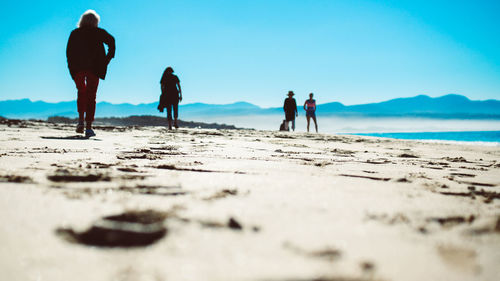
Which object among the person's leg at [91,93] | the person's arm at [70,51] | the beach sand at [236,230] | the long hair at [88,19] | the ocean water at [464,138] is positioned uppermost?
the long hair at [88,19]

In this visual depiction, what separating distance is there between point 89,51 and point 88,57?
Answer: 0.27ft

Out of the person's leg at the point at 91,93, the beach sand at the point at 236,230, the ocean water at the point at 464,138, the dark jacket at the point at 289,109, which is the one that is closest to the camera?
the beach sand at the point at 236,230

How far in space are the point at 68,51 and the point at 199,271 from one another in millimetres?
4520

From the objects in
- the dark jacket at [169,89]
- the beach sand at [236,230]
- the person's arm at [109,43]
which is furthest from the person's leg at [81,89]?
the dark jacket at [169,89]

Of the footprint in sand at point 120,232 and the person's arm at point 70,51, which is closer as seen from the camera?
the footprint in sand at point 120,232

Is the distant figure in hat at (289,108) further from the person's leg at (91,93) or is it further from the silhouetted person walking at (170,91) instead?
the person's leg at (91,93)

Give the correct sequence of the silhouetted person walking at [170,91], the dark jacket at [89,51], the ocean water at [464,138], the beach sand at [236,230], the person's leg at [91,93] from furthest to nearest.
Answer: the ocean water at [464,138]
the silhouetted person walking at [170,91]
the person's leg at [91,93]
the dark jacket at [89,51]
the beach sand at [236,230]

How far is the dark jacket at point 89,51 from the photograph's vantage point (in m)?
4.14

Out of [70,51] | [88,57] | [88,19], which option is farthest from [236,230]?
[88,19]

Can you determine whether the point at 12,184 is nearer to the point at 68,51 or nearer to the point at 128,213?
the point at 128,213

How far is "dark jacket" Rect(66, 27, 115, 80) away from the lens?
414cm

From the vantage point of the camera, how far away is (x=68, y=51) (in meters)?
4.23

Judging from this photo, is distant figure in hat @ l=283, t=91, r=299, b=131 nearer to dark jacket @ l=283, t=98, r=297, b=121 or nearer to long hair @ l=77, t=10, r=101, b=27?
dark jacket @ l=283, t=98, r=297, b=121

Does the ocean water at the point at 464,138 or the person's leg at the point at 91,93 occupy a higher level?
the person's leg at the point at 91,93
